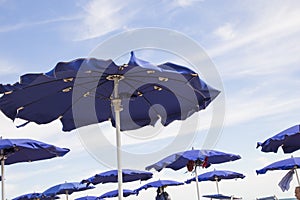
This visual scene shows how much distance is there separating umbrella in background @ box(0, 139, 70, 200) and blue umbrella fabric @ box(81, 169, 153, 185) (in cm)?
374

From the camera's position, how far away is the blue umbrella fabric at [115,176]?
11289mm

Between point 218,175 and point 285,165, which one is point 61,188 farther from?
point 285,165

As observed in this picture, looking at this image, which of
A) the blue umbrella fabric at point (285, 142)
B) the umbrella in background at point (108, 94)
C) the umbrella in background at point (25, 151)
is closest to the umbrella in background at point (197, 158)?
the blue umbrella fabric at point (285, 142)

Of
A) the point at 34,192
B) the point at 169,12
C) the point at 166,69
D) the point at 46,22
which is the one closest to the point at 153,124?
the point at 169,12

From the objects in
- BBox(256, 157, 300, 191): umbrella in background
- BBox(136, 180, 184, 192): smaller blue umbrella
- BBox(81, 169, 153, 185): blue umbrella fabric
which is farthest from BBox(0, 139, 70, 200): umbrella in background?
BBox(136, 180, 184, 192): smaller blue umbrella

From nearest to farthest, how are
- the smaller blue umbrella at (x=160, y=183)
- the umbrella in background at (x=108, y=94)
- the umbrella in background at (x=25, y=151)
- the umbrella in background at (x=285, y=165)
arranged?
1. the umbrella in background at (x=108, y=94)
2. the umbrella in background at (x=25, y=151)
3. the umbrella in background at (x=285, y=165)
4. the smaller blue umbrella at (x=160, y=183)

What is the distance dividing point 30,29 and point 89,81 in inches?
134

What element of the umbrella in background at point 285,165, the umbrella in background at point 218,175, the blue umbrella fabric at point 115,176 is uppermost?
the blue umbrella fabric at point 115,176

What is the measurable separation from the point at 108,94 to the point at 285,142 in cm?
307

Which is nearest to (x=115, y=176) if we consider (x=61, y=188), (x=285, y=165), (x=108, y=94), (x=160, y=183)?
(x=160, y=183)

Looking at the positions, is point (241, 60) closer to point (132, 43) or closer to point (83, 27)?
point (83, 27)

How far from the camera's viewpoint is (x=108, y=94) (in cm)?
570

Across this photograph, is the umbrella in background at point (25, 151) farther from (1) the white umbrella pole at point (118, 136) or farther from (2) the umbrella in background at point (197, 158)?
(2) the umbrella in background at point (197, 158)

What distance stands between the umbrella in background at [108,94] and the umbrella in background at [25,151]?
0.69 metres
